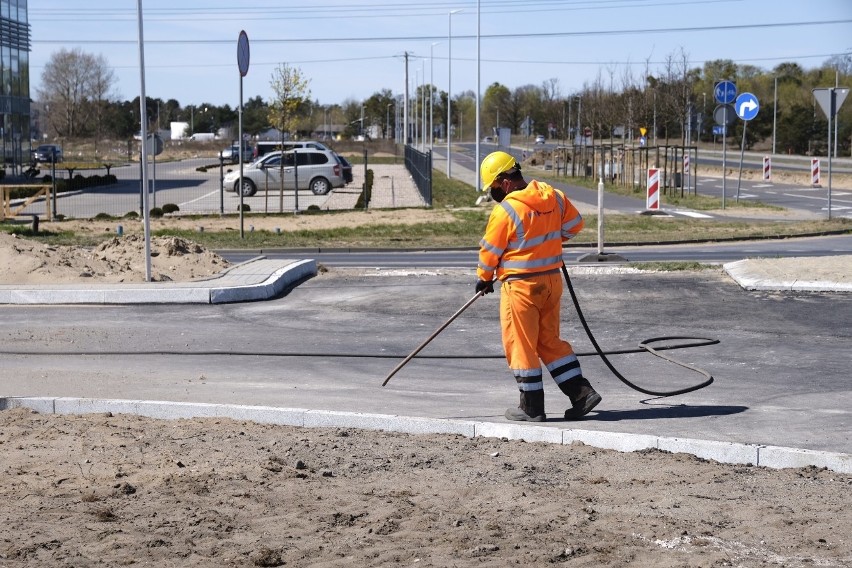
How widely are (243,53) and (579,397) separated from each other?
48.1ft

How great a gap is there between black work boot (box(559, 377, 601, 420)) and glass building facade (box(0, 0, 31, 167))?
180ft

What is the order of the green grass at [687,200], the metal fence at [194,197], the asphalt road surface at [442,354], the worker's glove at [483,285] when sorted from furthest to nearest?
the green grass at [687,200], the metal fence at [194,197], the asphalt road surface at [442,354], the worker's glove at [483,285]

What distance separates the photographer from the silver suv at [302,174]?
3975 cm

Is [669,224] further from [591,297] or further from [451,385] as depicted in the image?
[451,385]

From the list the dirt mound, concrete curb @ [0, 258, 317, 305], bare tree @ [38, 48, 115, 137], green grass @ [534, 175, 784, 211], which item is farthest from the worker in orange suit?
bare tree @ [38, 48, 115, 137]

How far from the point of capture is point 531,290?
749 centimetres

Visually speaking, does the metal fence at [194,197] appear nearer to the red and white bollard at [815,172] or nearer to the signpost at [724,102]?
the signpost at [724,102]

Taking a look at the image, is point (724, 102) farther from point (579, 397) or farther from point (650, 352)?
point (579, 397)

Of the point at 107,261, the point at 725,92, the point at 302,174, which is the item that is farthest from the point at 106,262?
the point at 302,174

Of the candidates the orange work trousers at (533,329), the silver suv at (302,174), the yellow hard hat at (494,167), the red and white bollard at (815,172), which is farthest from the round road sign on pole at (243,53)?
the red and white bollard at (815,172)

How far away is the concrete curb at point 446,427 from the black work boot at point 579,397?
534 mm

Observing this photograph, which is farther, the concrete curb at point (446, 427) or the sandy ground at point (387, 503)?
the concrete curb at point (446, 427)

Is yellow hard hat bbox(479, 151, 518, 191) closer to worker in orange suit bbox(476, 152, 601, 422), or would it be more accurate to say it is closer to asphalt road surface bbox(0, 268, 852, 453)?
worker in orange suit bbox(476, 152, 601, 422)

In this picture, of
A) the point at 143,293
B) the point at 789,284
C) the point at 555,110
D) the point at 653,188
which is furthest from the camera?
the point at 555,110
